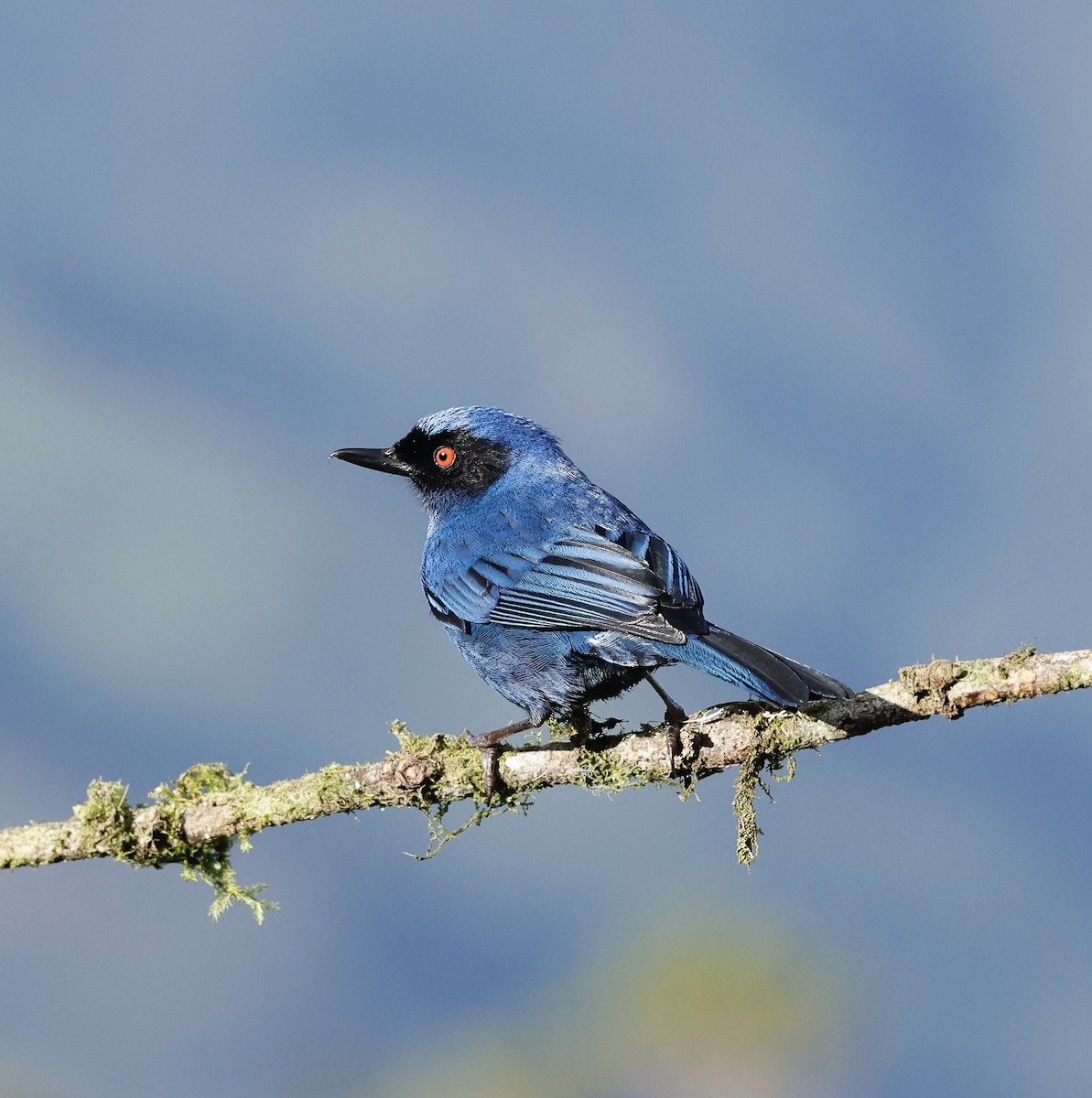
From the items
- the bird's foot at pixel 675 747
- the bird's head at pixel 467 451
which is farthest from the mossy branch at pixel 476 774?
the bird's head at pixel 467 451

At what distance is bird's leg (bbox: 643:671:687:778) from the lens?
Result: 15.5 feet

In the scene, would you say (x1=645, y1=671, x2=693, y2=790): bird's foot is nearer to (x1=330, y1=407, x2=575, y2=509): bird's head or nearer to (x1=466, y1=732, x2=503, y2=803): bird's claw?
(x1=466, y1=732, x2=503, y2=803): bird's claw

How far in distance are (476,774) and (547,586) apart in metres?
1.08

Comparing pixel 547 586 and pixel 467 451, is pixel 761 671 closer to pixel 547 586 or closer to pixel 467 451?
pixel 547 586

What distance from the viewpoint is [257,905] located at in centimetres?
489

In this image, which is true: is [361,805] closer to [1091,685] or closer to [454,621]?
[454,621]

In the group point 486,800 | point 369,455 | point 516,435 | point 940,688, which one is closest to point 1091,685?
point 940,688

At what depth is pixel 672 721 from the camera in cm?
497

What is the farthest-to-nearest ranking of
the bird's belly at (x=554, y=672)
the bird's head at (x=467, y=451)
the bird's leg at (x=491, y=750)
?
the bird's head at (x=467, y=451) < the bird's belly at (x=554, y=672) < the bird's leg at (x=491, y=750)

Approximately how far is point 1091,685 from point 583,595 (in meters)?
2.08

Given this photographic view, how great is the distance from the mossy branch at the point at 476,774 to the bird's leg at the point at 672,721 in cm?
3

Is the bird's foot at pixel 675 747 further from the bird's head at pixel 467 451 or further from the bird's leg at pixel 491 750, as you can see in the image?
the bird's head at pixel 467 451

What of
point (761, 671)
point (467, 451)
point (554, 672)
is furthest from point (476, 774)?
point (467, 451)

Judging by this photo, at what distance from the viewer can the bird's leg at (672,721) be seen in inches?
186
